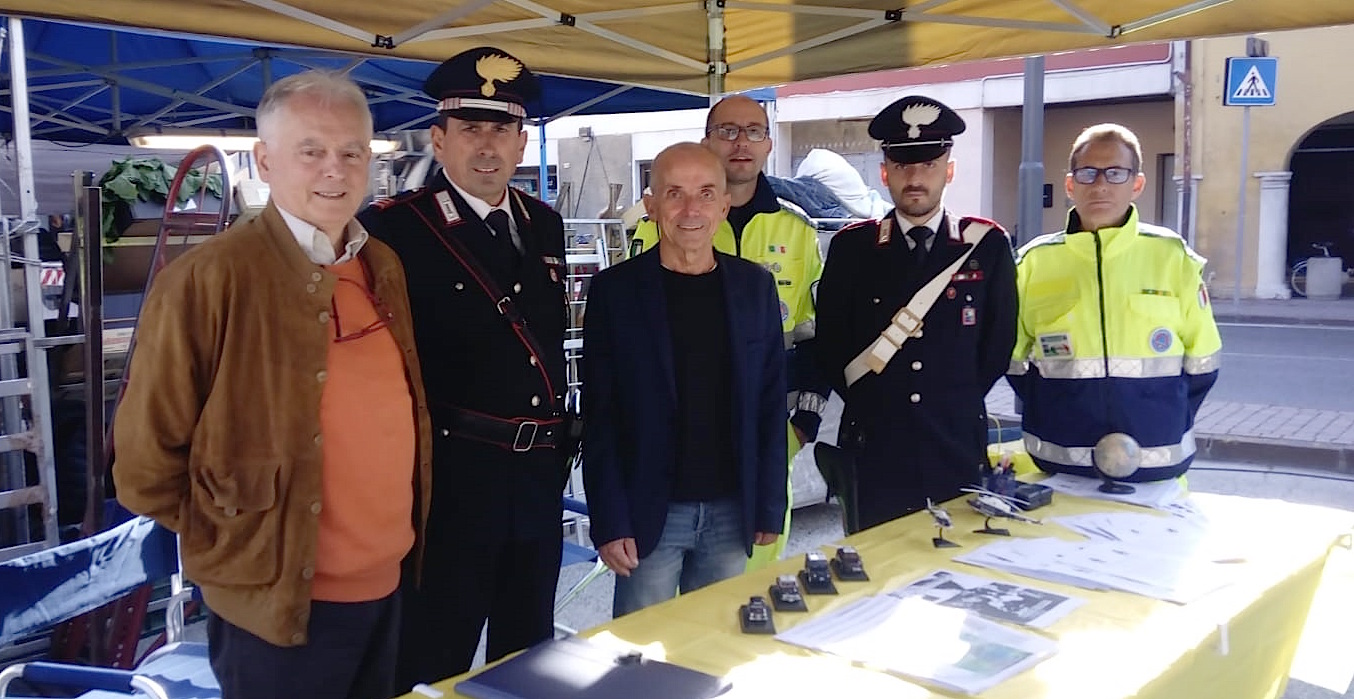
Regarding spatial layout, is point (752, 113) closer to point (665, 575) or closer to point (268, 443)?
point (665, 575)

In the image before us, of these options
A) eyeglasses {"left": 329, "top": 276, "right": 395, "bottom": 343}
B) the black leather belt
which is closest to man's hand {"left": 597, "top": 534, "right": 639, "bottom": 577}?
the black leather belt

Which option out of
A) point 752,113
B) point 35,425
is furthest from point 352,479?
point 35,425

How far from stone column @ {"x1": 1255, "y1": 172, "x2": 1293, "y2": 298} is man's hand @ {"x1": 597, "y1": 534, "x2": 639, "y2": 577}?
16289mm

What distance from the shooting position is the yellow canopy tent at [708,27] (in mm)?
3309

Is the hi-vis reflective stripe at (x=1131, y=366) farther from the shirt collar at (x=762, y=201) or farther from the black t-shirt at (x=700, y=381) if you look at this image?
the black t-shirt at (x=700, y=381)

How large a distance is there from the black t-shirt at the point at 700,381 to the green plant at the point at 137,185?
329 cm

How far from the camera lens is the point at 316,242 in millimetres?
1931

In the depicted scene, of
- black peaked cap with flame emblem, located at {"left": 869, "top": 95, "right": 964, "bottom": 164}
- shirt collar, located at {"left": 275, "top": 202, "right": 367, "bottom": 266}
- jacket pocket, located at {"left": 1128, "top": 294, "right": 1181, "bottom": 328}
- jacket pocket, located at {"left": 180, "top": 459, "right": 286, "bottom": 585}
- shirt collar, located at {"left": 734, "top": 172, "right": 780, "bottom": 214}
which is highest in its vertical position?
black peaked cap with flame emblem, located at {"left": 869, "top": 95, "right": 964, "bottom": 164}

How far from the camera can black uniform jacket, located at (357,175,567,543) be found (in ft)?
7.73

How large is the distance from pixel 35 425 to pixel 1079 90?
16894 mm

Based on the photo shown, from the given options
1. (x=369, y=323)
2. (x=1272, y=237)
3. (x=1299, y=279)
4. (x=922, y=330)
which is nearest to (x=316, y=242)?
(x=369, y=323)

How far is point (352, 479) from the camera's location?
1.91m

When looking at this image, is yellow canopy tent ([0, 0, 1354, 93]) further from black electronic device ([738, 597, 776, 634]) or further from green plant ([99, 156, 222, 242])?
black electronic device ([738, 597, 776, 634])

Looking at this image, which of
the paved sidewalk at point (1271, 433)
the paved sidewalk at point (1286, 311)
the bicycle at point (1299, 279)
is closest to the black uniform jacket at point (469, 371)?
the paved sidewalk at point (1271, 433)
